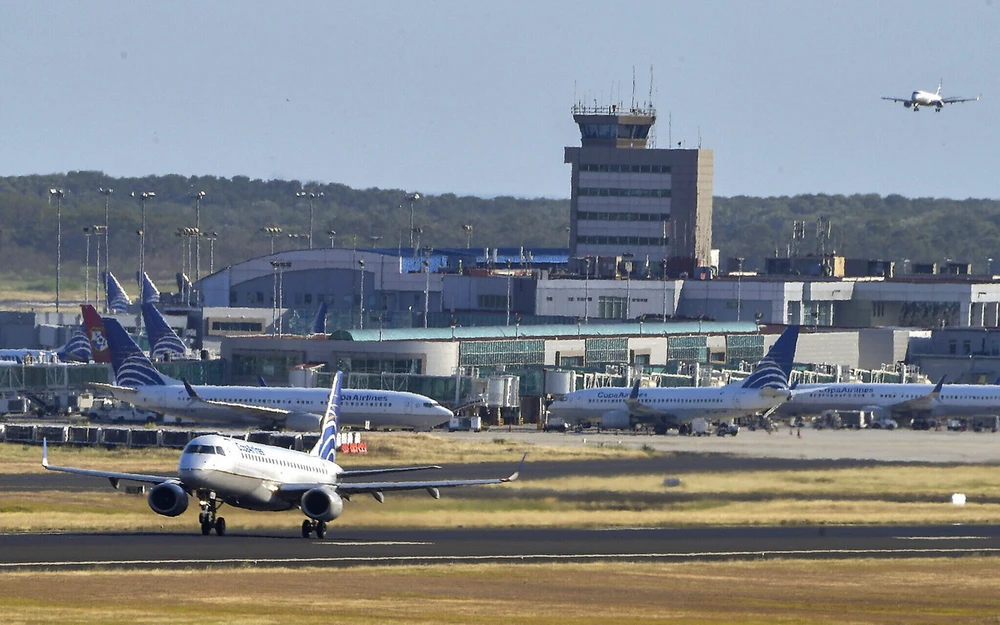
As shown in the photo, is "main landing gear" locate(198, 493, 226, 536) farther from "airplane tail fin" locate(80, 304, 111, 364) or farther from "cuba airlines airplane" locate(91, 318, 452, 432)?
"airplane tail fin" locate(80, 304, 111, 364)

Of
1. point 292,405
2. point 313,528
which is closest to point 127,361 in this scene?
point 292,405

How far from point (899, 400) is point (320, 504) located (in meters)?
90.5

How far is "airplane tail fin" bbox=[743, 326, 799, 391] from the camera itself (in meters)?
132

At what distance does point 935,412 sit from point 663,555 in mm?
86984

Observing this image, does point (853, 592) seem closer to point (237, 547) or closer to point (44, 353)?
point (237, 547)

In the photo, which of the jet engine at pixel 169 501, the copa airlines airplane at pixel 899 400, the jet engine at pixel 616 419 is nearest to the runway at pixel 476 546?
the jet engine at pixel 169 501

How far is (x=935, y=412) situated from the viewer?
14362 cm

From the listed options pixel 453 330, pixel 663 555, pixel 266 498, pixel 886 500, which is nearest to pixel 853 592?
pixel 663 555

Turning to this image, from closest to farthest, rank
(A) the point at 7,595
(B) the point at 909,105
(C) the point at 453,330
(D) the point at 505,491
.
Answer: (A) the point at 7,595 → (D) the point at 505,491 → (B) the point at 909,105 → (C) the point at 453,330

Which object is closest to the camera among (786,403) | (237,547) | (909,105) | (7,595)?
(7,595)

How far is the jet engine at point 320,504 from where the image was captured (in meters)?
60.9

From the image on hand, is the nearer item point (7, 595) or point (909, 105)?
point (7, 595)

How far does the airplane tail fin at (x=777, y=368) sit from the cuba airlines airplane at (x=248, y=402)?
22850 millimetres

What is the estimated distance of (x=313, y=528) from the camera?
208 feet
